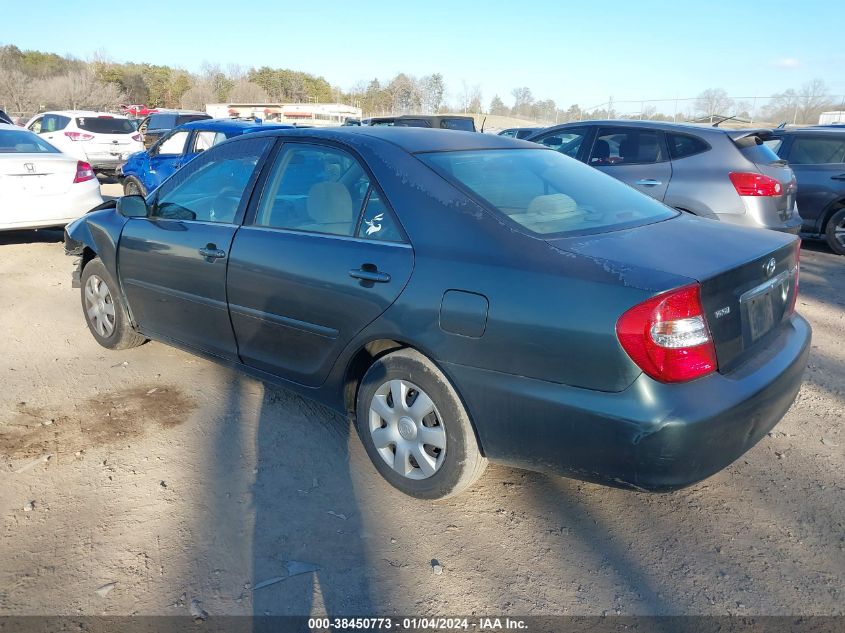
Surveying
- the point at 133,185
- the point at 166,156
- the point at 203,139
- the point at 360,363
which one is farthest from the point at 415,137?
the point at 133,185

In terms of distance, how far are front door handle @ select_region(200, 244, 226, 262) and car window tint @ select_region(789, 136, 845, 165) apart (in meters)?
8.33

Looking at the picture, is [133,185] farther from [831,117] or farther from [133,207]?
[831,117]

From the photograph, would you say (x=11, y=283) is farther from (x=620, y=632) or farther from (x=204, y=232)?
(x=620, y=632)

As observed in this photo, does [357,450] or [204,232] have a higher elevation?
[204,232]

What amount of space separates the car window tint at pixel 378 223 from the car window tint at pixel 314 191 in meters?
0.06

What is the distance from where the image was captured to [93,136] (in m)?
15.4

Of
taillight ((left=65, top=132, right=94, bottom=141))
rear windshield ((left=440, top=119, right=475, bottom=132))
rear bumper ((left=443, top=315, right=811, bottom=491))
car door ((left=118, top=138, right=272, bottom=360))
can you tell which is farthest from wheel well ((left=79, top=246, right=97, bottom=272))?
rear windshield ((left=440, top=119, right=475, bottom=132))

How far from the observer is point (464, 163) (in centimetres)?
318

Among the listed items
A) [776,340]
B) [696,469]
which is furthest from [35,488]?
[776,340]

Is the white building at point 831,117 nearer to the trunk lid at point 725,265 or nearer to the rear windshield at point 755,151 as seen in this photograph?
the rear windshield at point 755,151

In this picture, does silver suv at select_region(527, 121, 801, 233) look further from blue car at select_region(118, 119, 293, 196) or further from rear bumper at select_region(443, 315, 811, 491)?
blue car at select_region(118, 119, 293, 196)

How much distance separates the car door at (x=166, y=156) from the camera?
10102 millimetres

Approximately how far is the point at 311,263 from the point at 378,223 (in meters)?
0.39

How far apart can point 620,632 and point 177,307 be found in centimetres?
300
